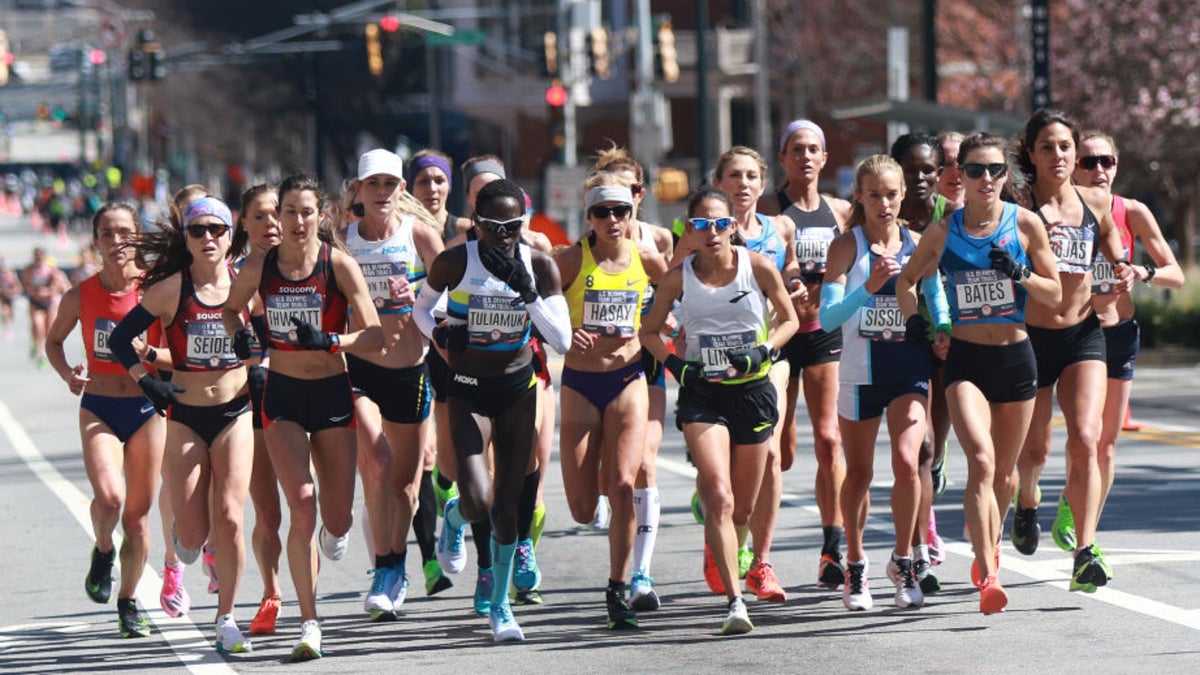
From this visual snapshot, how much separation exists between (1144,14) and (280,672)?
31.0m

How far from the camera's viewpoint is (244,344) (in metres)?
9.64

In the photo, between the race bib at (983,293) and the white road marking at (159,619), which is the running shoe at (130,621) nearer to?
the white road marking at (159,619)

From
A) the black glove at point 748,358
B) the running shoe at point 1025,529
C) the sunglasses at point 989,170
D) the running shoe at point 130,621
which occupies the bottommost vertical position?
the running shoe at point 130,621

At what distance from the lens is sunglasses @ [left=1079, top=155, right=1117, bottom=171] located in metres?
11.1

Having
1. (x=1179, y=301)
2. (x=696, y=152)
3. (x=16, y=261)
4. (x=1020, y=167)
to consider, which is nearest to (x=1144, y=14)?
(x=1179, y=301)

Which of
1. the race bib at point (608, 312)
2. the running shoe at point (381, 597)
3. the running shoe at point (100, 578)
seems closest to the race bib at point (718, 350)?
the race bib at point (608, 312)

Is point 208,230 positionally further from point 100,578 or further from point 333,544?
point 100,578

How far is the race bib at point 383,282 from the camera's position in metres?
11.2

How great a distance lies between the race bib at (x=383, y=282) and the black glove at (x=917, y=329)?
8.25 ft

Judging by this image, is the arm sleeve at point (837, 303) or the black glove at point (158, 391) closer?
the black glove at point (158, 391)

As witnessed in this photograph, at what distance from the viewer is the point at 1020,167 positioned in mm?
11031

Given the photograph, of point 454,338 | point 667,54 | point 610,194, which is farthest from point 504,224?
point 667,54

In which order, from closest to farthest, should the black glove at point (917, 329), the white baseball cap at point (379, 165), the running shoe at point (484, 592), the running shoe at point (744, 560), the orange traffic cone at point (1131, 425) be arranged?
the black glove at point (917, 329), the running shoe at point (484, 592), the white baseball cap at point (379, 165), the running shoe at point (744, 560), the orange traffic cone at point (1131, 425)

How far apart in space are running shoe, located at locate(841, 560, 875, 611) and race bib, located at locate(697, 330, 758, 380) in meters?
1.12
